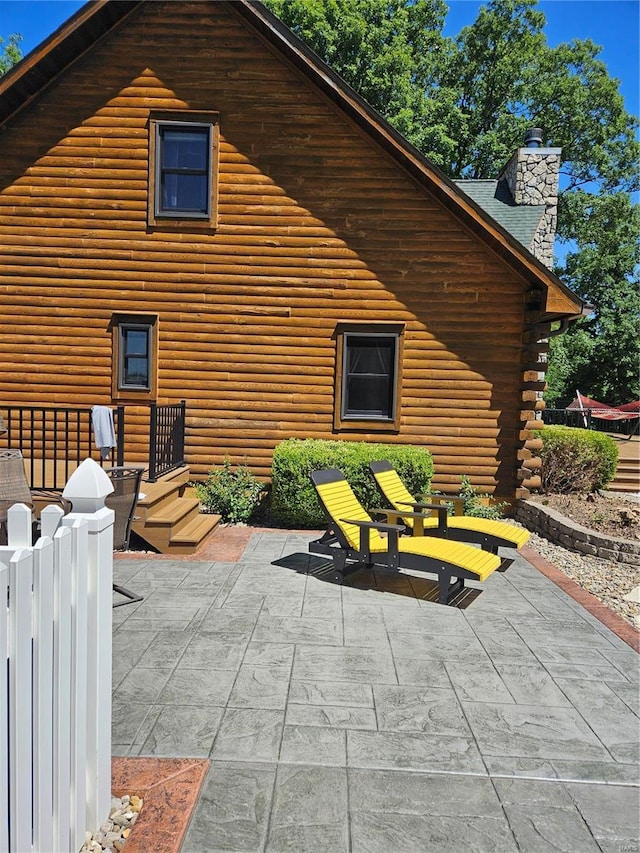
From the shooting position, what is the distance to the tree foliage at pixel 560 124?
87.2 feet

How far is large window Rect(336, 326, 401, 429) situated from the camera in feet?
31.1

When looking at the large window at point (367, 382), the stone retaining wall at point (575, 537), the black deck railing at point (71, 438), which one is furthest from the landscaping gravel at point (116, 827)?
the large window at point (367, 382)

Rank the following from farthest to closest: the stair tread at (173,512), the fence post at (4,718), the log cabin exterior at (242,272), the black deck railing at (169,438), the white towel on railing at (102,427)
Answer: the log cabin exterior at (242,272) < the black deck railing at (169,438) < the white towel on railing at (102,427) < the stair tread at (173,512) < the fence post at (4,718)

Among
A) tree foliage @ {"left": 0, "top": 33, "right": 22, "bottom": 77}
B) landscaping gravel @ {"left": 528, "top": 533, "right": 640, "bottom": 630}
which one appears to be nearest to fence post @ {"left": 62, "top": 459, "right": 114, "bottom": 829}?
landscaping gravel @ {"left": 528, "top": 533, "right": 640, "bottom": 630}

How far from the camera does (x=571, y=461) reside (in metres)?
11.5

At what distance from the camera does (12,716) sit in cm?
180

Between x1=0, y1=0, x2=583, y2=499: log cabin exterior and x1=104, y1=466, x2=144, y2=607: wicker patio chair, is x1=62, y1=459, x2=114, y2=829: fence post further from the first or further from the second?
x1=0, y1=0, x2=583, y2=499: log cabin exterior

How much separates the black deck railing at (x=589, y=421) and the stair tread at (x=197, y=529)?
19773mm

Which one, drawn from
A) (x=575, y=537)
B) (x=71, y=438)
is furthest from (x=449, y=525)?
(x=71, y=438)

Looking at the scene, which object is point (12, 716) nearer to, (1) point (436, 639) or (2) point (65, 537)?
(2) point (65, 537)

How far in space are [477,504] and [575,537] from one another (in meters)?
1.92

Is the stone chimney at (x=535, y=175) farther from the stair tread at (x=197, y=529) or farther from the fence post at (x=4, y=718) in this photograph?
the fence post at (x=4, y=718)

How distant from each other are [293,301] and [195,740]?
7.44 meters

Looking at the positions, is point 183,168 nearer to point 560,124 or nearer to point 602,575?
point 602,575
